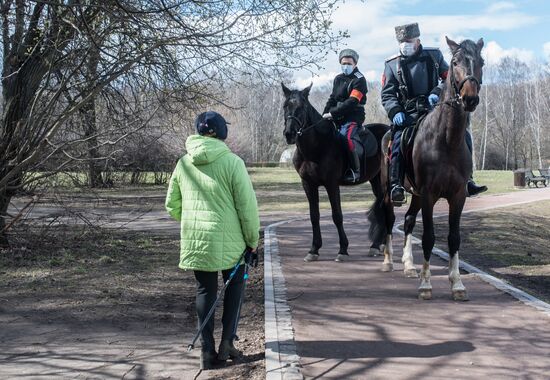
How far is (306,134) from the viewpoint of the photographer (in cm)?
928

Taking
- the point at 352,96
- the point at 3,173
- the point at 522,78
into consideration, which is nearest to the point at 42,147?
the point at 3,173

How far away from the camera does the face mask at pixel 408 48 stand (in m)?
8.18

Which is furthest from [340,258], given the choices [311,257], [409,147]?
[409,147]

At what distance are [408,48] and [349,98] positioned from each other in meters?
1.80

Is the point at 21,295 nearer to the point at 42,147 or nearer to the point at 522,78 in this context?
the point at 42,147

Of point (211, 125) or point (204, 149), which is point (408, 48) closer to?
point (211, 125)

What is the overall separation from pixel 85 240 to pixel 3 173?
98.9 inches

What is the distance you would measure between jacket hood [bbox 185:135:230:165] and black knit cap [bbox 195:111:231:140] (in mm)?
63

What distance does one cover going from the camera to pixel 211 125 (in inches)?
208

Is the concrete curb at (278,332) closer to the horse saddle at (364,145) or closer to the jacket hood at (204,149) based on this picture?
the jacket hood at (204,149)

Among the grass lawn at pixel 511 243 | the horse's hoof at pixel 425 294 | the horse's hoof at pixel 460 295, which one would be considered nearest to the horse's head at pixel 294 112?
the horse's hoof at pixel 425 294

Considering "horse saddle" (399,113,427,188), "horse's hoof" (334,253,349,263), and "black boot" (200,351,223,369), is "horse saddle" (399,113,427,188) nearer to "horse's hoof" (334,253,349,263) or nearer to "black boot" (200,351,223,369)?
"horse's hoof" (334,253,349,263)

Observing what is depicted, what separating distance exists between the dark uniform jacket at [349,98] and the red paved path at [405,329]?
2656 mm

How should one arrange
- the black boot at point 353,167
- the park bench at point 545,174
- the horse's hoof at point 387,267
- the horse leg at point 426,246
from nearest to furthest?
the horse leg at point 426,246, the horse's hoof at point 387,267, the black boot at point 353,167, the park bench at point 545,174
